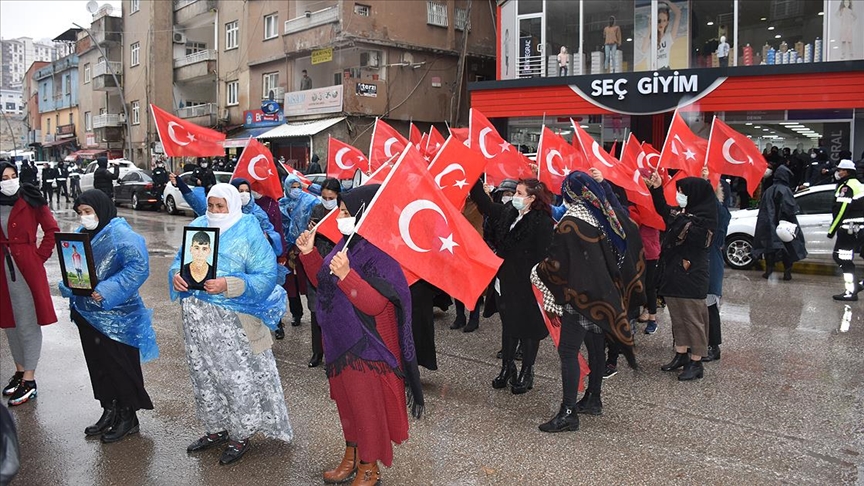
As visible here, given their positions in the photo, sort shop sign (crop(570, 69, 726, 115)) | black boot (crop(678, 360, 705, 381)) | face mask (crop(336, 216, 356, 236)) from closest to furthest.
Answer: face mask (crop(336, 216, 356, 236)) → black boot (crop(678, 360, 705, 381)) → shop sign (crop(570, 69, 726, 115))

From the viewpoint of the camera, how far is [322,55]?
28.6m

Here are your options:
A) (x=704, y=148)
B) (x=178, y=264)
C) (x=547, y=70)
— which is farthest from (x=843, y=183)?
(x=547, y=70)

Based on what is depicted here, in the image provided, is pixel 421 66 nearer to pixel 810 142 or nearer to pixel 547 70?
pixel 547 70

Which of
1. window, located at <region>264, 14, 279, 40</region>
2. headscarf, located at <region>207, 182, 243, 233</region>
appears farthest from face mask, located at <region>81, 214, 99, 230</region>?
window, located at <region>264, 14, 279, 40</region>

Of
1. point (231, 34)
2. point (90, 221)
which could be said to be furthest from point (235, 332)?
point (231, 34)

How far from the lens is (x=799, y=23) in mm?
19297

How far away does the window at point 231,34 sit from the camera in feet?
113

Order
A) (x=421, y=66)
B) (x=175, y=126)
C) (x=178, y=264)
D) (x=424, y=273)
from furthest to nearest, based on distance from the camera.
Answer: (x=421, y=66) → (x=175, y=126) → (x=178, y=264) → (x=424, y=273)

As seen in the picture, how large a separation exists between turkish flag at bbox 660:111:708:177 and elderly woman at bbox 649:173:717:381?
2.25 meters

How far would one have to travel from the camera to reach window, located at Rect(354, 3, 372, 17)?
2745 centimetres

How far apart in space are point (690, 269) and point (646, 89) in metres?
15.2

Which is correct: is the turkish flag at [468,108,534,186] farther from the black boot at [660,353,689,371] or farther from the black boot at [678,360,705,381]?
the black boot at [678,360,705,381]

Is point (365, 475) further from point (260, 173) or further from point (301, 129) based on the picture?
point (301, 129)

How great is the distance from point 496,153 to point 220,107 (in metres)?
29.9
